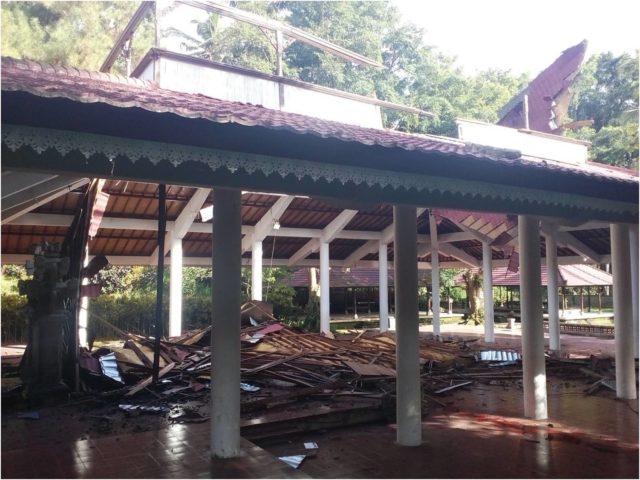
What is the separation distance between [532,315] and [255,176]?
5.30 meters

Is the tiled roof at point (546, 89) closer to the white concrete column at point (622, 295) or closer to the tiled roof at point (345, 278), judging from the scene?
the white concrete column at point (622, 295)

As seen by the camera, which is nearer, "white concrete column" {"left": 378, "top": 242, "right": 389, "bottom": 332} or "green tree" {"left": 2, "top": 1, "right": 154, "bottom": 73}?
"white concrete column" {"left": 378, "top": 242, "right": 389, "bottom": 332}

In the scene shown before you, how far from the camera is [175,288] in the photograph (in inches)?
589

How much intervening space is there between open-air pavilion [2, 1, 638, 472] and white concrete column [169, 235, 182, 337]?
1405mm

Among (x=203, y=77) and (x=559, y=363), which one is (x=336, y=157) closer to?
(x=203, y=77)

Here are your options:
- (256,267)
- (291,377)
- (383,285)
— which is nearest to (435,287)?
(383,285)

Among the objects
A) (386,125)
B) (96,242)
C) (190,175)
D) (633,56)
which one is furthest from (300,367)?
(633,56)

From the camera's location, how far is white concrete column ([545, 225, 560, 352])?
14.2 metres

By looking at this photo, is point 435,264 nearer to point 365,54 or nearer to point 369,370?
point 369,370

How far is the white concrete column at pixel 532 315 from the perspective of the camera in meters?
A: 8.39

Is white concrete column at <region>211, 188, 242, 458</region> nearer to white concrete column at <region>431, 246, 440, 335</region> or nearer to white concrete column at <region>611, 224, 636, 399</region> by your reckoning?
white concrete column at <region>611, 224, 636, 399</region>

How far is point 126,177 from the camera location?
504 centimetres

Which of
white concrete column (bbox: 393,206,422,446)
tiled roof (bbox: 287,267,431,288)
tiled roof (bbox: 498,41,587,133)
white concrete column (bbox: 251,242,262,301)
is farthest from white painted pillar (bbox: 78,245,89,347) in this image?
tiled roof (bbox: 287,267,431,288)

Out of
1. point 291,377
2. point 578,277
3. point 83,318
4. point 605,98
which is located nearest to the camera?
point 291,377
